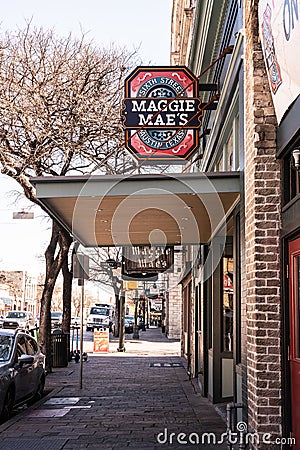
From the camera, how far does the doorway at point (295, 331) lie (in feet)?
20.8

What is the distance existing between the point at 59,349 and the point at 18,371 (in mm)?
9908

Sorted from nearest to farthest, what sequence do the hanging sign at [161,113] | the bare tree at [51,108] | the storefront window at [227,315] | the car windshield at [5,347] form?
the hanging sign at [161,113]
the car windshield at [5,347]
the storefront window at [227,315]
the bare tree at [51,108]

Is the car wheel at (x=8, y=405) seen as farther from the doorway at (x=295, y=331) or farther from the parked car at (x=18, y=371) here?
the doorway at (x=295, y=331)

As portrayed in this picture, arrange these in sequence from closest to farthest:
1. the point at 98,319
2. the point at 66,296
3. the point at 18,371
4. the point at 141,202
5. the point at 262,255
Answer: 1. the point at 262,255
2. the point at 141,202
3. the point at 18,371
4. the point at 66,296
5. the point at 98,319

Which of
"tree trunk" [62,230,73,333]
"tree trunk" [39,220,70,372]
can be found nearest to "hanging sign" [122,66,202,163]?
"tree trunk" [39,220,70,372]

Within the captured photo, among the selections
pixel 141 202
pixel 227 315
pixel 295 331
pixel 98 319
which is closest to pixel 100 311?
pixel 98 319

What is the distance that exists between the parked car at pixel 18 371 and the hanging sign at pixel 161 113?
4.31 m

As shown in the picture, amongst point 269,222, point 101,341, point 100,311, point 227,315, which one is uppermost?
point 100,311

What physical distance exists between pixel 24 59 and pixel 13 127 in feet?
6.36

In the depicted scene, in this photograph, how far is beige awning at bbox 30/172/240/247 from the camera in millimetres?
8914

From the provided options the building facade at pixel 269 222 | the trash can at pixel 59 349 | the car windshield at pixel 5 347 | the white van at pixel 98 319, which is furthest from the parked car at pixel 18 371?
the white van at pixel 98 319

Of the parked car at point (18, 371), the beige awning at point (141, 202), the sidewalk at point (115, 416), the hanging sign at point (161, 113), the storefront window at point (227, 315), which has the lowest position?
the sidewalk at point (115, 416)

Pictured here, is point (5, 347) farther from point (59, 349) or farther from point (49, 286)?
point (59, 349)

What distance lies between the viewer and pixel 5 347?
1245cm
